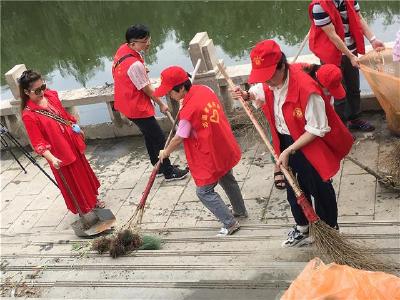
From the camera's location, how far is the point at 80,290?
3.71 metres

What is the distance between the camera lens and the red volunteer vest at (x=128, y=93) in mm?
5156

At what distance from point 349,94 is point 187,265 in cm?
281

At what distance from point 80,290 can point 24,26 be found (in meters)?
14.7

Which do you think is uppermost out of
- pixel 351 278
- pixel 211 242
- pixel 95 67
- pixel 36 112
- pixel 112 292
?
pixel 36 112

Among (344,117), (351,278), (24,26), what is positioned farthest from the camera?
(24,26)

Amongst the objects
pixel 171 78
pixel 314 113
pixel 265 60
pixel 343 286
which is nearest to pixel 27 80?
pixel 171 78

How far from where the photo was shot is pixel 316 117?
329 centimetres

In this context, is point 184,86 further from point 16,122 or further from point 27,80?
point 16,122

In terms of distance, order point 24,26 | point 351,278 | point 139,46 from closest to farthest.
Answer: point 351,278 → point 139,46 → point 24,26

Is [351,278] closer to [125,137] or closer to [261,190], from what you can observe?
[261,190]

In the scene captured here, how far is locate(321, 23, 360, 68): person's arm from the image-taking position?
486 centimetres

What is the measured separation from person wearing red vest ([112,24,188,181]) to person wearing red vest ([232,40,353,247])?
1.91 metres

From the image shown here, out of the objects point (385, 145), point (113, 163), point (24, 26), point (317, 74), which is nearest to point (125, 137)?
point (113, 163)

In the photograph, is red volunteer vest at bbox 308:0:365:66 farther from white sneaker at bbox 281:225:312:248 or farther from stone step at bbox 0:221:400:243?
white sneaker at bbox 281:225:312:248
